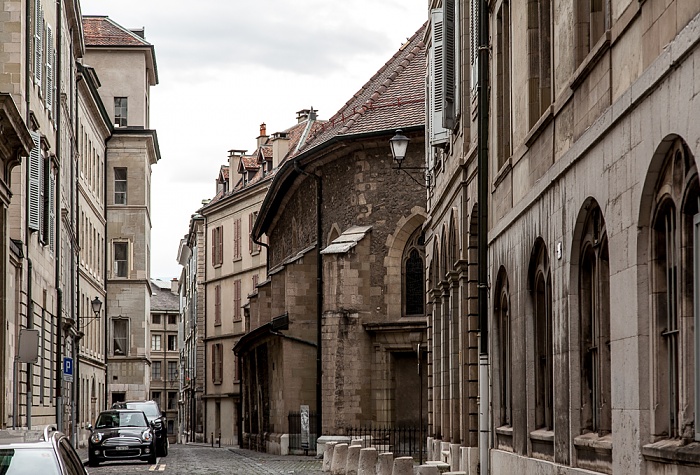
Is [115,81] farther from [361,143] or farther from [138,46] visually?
[361,143]

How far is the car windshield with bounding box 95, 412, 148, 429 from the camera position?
37.1 metres

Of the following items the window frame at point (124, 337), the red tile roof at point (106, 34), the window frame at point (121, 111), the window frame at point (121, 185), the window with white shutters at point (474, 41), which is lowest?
the window frame at point (124, 337)

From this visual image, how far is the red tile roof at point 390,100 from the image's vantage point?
39281mm

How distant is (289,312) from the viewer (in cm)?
4222

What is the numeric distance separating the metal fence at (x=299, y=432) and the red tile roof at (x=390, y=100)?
8.01 m

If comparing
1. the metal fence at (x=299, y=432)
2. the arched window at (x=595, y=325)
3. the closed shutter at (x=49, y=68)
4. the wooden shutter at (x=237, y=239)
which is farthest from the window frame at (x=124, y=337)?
the arched window at (x=595, y=325)

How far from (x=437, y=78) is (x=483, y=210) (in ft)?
21.5

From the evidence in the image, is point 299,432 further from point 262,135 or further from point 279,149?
point 262,135

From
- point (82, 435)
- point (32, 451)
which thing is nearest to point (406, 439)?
point (82, 435)

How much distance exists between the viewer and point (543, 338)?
16609mm

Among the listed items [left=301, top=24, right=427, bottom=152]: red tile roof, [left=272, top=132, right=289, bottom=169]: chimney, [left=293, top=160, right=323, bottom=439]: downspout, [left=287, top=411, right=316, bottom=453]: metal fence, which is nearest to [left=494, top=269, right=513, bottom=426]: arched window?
[left=301, top=24, right=427, bottom=152]: red tile roof

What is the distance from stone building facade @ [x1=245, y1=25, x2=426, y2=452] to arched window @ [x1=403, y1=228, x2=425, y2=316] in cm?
3

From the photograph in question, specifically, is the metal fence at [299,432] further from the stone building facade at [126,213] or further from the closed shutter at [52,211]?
the stone building facade at [126,213]

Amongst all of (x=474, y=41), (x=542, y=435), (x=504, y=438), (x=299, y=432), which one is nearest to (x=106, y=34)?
(x=299, y=432)
